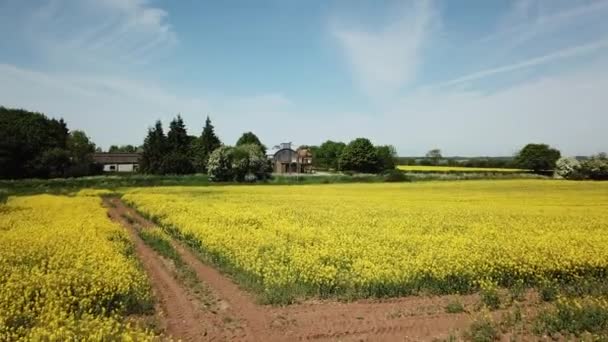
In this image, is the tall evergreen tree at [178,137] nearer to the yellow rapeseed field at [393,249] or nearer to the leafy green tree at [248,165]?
the leafy green tree at [248,165]

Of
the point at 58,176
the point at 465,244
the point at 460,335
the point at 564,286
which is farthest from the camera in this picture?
the point at 58,176

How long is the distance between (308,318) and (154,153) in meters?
78.9

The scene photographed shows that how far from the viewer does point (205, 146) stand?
300ft

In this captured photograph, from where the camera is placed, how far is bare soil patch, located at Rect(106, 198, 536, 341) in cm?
801

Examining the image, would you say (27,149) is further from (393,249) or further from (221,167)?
(393,249)

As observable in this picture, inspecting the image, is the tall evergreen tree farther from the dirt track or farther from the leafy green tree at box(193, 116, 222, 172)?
the dirt track

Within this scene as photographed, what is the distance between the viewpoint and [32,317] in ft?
26.1

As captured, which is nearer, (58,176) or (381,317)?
(381,317)

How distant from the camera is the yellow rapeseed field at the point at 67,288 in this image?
7.15 metres

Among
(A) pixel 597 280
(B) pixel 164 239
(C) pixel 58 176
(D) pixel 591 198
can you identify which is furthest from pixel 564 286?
(C) pixel 58 176

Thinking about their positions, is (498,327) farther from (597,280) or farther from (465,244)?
(465,244)

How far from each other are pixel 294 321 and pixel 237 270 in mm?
3739

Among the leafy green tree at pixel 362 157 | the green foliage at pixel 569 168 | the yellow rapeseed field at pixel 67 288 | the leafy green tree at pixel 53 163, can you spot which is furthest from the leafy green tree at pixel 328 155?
the yellow rapeseed field at pixel 67 288

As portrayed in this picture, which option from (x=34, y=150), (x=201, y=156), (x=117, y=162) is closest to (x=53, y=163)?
(x=34, y=150)
